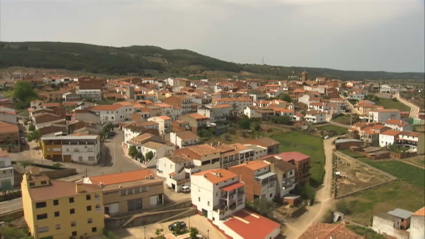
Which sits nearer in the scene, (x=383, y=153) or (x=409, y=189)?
(x=409, y=189)

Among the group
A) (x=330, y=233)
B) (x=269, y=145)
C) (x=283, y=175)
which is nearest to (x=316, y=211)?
(x=283, y=175)

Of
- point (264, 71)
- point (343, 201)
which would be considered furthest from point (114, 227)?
point (264, 71)

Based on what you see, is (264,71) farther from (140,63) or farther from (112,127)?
(112,127)

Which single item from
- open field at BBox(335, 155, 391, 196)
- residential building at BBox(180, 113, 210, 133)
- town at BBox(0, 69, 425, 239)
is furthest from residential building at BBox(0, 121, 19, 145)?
open field at BBox(335, 155, 391, 196)

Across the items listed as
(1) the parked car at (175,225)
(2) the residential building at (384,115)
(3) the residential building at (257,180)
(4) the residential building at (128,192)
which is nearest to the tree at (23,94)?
(4) the residential building at (128,192)

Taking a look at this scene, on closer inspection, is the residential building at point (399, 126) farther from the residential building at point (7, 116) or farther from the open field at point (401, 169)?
the residential building at point (7, 116)

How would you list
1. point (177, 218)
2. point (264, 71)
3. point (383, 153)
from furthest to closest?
point (264, 71)
point (383, 153)
point (177, 218)

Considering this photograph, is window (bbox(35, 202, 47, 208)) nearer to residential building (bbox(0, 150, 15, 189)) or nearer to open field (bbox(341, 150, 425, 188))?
residential building (bbox(0, 150, 15, 189))
